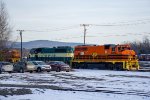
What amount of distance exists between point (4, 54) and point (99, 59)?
62.4ft

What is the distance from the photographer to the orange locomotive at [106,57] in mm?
54531

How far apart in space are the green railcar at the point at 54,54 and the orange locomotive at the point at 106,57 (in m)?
3.45

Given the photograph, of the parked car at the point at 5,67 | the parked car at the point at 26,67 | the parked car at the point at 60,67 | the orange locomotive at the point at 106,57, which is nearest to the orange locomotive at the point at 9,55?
the orange locomotive at the point at 106,57

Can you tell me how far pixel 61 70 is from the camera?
50.4 metres

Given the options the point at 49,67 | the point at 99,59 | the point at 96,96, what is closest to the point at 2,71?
the point at 49,67

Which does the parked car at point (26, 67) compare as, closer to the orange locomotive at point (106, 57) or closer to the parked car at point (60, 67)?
the parked car at point (60, 67)

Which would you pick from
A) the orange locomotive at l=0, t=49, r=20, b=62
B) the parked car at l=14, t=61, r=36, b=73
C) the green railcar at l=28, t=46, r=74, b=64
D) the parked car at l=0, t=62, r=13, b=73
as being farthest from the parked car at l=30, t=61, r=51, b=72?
the orange locomotive at l=0, t=49, r=20, b=62

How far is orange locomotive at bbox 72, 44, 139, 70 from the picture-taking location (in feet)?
179

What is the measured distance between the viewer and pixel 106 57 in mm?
56500

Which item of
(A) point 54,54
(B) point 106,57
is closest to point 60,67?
(B) point 106,57

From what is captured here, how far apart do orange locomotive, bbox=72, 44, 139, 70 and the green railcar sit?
345cm

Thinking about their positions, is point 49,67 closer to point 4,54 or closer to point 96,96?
point 4,54

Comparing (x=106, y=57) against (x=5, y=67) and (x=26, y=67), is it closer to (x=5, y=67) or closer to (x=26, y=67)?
(x=26, y=67)

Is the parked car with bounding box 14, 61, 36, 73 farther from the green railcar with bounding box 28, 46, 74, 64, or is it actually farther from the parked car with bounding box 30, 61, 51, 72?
the green railcar with bounding box 28, 46, 74, 64
